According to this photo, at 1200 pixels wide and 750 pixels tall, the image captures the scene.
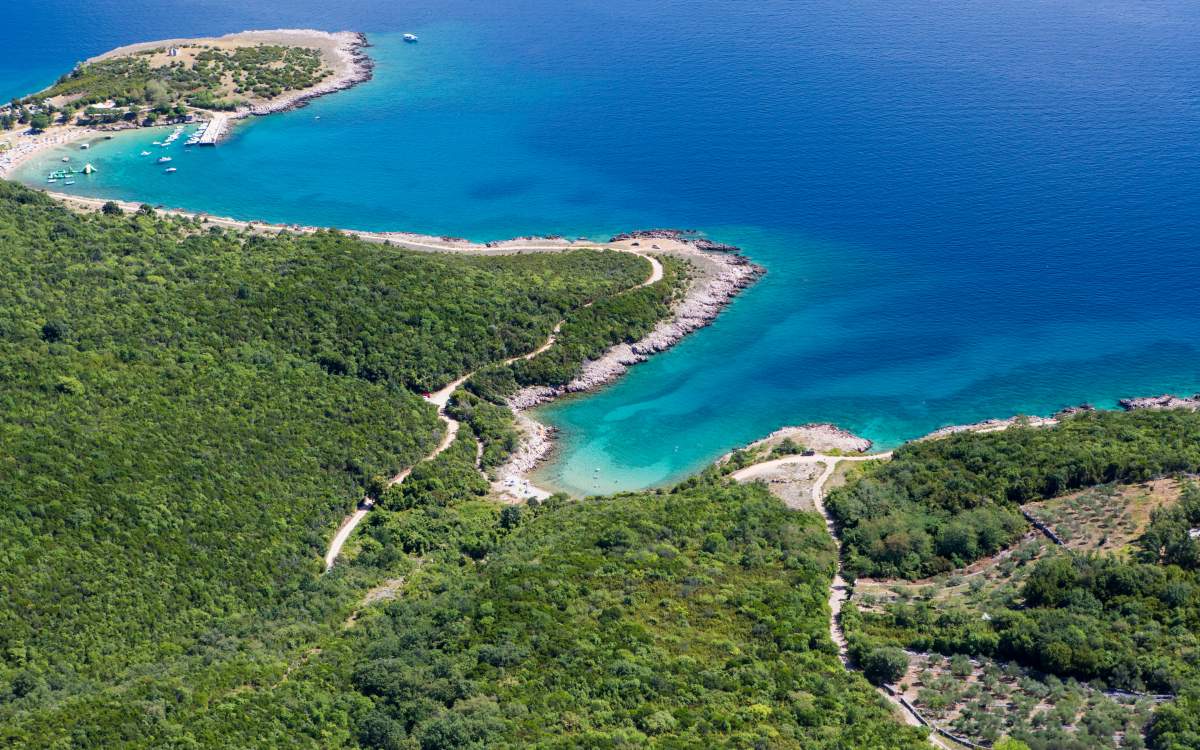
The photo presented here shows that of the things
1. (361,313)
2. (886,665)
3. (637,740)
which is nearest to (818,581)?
(886,665)

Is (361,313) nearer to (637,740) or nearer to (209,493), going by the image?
(209,493)

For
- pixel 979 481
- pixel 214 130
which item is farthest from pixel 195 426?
pixel 214 130

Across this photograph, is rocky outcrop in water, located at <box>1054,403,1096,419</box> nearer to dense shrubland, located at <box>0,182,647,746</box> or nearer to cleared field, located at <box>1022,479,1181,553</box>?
cleared field, located at <box>1022,479,1181,553</box>

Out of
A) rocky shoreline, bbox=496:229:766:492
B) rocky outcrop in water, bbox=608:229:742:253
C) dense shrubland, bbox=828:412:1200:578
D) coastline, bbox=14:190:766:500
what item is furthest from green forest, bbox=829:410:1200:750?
rocky outcrop in water, bbox=608:229:742:253

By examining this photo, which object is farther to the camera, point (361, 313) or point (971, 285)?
point (971, 285)

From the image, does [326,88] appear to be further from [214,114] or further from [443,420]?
[443,420]

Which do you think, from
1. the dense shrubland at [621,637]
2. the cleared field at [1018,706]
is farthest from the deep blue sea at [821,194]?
the cleared field at [1018,706]
